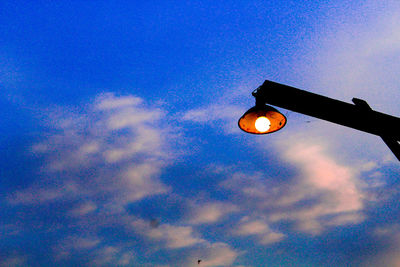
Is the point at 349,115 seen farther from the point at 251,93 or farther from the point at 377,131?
the point at 251,93

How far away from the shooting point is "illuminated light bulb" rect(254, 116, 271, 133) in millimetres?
3826

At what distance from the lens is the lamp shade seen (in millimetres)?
3785

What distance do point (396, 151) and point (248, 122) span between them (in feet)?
6.27

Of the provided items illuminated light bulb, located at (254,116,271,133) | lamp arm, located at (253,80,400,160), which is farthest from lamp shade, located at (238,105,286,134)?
lamp arm, located at (253,80,400,160)

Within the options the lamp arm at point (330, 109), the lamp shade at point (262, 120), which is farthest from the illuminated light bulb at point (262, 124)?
the lamp arm at point (330, 109)

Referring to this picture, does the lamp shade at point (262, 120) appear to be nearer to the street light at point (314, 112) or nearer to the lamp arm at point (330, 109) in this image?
the street light at point (314, 112)

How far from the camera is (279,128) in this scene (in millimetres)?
3863

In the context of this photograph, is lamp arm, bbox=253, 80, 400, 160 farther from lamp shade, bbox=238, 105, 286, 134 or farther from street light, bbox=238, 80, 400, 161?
lamp shade, bbox=238, 105, 286, 134

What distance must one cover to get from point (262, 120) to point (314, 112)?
70cm

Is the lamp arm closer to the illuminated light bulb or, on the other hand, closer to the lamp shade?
the lamp shade

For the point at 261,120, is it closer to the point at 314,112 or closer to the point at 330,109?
the point at 314,112

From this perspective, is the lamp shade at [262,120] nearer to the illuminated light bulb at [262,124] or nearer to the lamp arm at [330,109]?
the illuminated light bulb at [262,124]

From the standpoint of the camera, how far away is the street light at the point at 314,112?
148 inches

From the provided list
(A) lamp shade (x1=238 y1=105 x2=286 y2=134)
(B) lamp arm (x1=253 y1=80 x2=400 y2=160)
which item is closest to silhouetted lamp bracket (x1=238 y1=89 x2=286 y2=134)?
(A) lamp shade (x1=238 y1=105 x2=286 y2=134)
